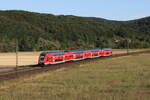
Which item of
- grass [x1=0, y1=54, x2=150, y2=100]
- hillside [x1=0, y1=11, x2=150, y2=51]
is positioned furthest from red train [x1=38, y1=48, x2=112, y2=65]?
hillside [x1=0, y1=11, x2=150, y2=51]

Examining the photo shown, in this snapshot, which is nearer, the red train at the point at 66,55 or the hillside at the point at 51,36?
the red train at the point at 66,55

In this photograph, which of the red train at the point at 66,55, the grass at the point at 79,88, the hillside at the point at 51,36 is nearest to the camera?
the grass at the point at 79,88

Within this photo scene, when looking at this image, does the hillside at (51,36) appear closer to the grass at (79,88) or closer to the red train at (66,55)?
the red train at (66,55)

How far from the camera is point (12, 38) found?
137125 millimetres

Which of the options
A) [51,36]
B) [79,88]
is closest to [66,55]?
[79,88]

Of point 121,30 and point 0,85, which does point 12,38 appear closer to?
point 121,30

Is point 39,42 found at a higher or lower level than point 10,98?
lower

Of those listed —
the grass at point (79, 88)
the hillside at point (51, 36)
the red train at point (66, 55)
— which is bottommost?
the hillside at point (51, 36)

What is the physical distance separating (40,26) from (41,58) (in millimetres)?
122441

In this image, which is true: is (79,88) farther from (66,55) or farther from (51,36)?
(51,36)

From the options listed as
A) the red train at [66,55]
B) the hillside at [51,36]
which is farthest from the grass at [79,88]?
the hillside at [51,36]

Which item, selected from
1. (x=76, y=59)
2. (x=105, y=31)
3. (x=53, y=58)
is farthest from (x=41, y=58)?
(x=105, y=31)

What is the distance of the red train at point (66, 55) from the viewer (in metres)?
51.8

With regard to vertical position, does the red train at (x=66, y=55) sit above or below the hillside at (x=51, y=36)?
above
